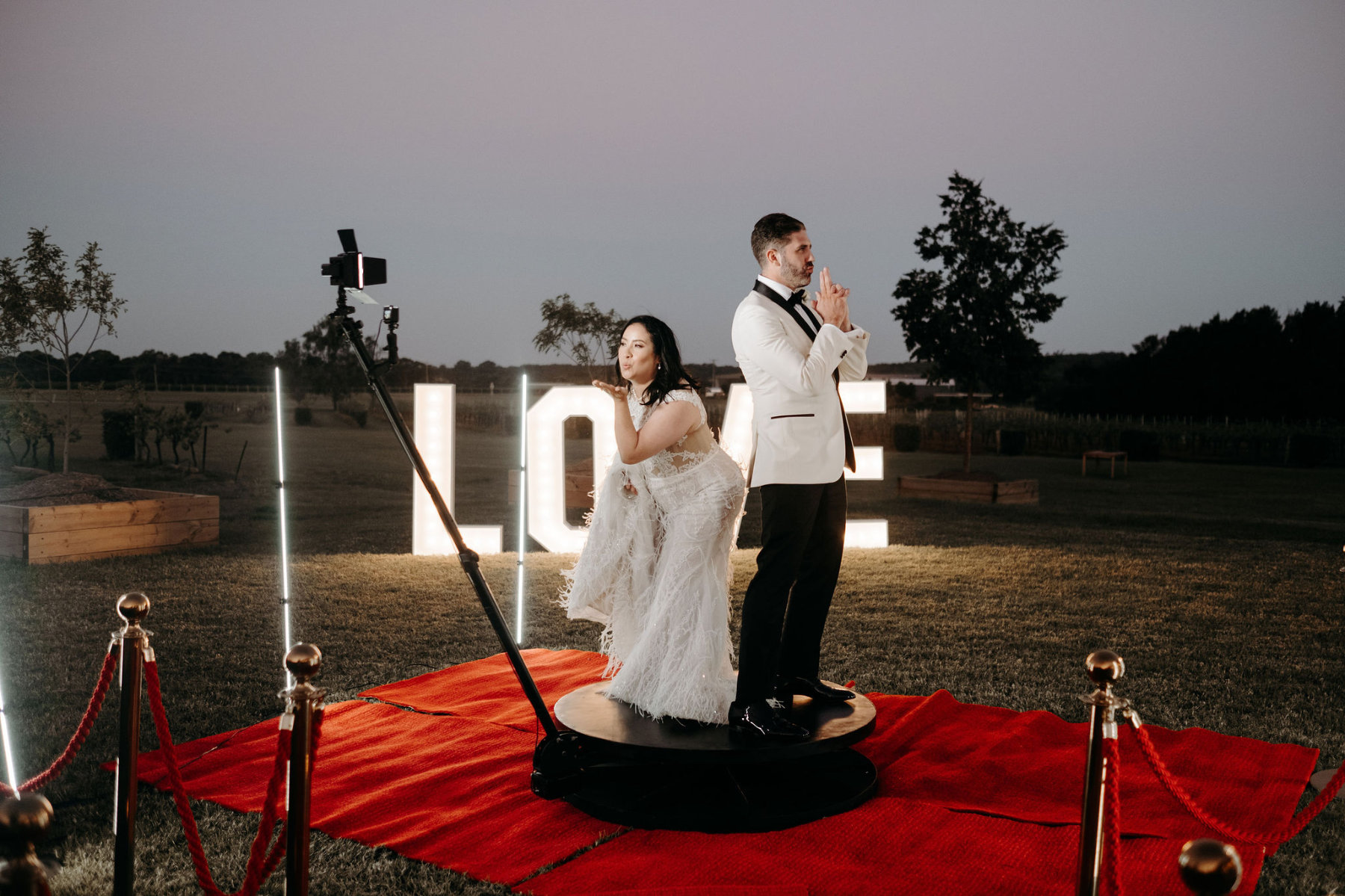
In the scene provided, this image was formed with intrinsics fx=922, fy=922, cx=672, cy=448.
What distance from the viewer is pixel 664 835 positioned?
346 cm

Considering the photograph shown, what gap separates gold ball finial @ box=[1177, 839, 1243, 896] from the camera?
4.76ft

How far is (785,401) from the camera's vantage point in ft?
12.4

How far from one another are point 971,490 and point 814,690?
12.6 meters

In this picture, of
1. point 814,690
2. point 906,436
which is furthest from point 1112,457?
point 814,690

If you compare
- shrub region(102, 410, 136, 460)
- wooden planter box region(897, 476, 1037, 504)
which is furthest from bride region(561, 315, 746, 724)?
shrub region(102, 410, 136, 460)

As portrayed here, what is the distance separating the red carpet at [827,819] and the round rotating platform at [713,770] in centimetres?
7

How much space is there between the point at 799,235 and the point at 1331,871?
119 inches

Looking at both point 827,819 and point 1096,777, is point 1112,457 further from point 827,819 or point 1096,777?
point 1096,777

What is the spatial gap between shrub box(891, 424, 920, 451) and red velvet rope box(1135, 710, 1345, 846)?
30.0m

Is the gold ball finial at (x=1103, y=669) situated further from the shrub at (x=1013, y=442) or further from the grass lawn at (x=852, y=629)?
the shrub at (x=1013, y=442)

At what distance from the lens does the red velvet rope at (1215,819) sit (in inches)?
102

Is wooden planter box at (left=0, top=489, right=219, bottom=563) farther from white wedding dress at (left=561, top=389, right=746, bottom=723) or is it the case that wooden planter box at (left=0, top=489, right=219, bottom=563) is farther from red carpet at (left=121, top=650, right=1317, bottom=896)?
white wedding dress at (left=561, top=389, right=746, bottom=723)

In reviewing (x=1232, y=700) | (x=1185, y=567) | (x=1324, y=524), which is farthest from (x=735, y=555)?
(x=1324, y=524)

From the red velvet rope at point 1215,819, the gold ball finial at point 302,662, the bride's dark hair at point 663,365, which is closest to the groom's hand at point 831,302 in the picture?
the bride's dark hair at point 663,365
